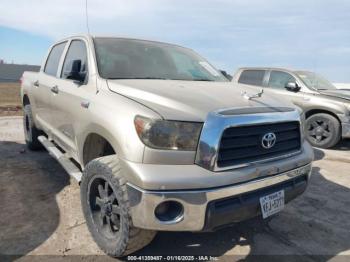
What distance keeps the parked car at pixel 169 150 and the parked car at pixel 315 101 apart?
427 centimetres

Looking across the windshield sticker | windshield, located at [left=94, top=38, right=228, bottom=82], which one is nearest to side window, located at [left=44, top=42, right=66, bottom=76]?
windshield, located at [left=94, top=38, right=228, bottom=82]

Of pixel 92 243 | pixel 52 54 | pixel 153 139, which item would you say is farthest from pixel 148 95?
pixel 52 54

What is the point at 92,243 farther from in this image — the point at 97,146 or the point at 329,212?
the point at 329,212

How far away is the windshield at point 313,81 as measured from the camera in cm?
846

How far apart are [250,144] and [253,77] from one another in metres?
6.68

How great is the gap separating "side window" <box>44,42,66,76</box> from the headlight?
8.90 ft

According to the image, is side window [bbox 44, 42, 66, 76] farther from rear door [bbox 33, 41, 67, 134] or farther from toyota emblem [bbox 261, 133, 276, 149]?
toyota emblem [bbox 261, 133, 276, 149]

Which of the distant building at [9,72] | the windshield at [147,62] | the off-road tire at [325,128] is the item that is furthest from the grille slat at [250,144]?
the distant building at [9,72]

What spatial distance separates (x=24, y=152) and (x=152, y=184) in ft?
15.6

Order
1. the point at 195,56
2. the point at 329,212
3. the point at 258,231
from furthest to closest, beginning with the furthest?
the point at 195,56, the point at 329,212, the point at 258,231

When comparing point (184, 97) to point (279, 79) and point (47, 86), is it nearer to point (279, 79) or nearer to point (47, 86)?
point (47, 86)

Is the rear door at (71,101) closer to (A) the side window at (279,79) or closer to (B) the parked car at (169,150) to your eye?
(B) the parked car at (169,150)

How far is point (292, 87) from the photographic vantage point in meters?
7.97

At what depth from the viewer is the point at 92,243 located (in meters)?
3.34
